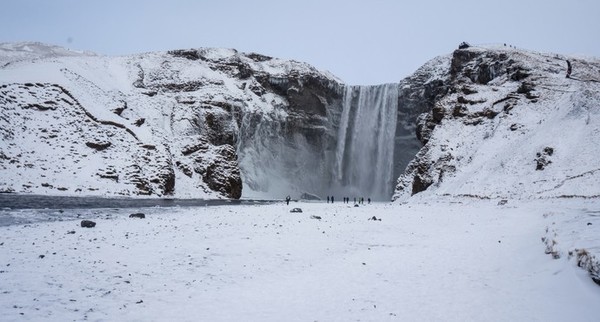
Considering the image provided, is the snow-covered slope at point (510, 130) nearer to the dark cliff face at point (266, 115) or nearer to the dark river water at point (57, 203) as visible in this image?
the dark cliff face at point (266, 115)

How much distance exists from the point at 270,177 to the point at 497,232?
65.5 metres

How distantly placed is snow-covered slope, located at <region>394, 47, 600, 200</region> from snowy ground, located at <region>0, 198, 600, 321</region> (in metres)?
24.7

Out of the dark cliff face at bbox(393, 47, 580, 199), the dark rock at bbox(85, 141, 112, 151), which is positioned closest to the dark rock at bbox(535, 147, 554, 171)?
the dark cliff face at bbox(393, 47, 580, 199)

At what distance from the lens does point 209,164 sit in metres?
62.5

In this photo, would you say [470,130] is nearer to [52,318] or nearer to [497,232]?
[497,232]

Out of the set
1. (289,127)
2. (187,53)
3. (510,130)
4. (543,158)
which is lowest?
(543,158)

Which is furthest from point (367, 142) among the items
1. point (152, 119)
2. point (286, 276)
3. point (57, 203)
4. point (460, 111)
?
point (286, 276)

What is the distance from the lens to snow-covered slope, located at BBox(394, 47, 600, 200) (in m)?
39.2

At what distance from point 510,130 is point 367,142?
3489 centimetres

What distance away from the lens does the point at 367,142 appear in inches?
3346

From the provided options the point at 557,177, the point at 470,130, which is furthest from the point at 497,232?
the point at 470,130

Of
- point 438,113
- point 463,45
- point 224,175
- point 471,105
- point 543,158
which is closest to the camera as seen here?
point 543,158

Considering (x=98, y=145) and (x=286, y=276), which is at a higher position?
(x=98, y=145)

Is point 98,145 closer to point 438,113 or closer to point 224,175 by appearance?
point 224,175
